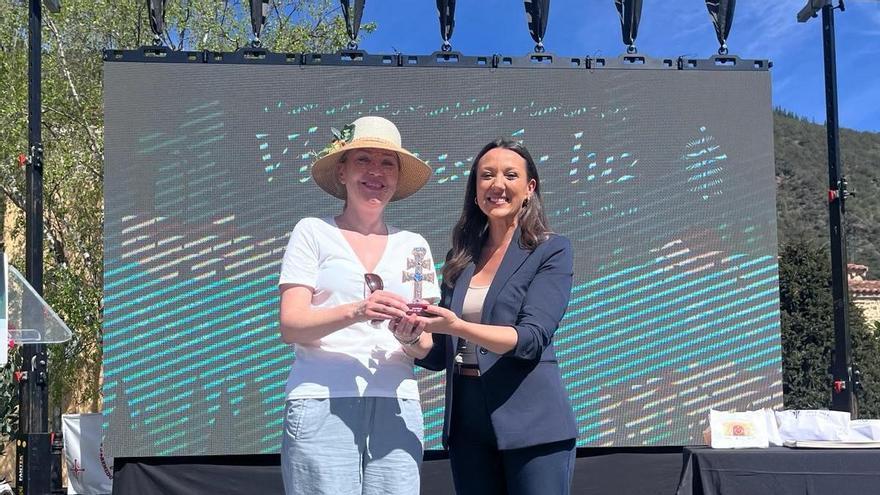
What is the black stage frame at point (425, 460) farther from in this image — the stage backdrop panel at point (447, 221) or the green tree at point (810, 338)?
the green tree at point (810, 338)

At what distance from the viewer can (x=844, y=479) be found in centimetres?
268

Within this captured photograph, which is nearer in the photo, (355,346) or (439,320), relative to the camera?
(439,320)

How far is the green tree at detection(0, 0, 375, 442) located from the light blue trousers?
7625 mm

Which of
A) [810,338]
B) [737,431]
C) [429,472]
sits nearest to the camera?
[737,431]

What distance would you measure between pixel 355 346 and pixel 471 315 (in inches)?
11.0

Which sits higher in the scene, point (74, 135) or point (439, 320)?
point (74, 135)

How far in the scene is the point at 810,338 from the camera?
599 inches

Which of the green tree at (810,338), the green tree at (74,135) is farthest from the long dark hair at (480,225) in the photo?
the green tree at (810,338)

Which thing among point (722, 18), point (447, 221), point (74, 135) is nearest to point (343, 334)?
point (447, 221)

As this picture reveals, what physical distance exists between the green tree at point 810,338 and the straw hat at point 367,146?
46.8 feet

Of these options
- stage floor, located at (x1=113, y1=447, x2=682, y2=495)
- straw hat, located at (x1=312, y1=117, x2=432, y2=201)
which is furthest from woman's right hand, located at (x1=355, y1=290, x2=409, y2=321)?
stage floor, located at (x1=113, y1=447, x2=682, y2=495)

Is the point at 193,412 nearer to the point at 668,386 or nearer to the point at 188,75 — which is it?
the point at 188,75

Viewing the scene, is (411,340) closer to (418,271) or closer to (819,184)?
(418,271)

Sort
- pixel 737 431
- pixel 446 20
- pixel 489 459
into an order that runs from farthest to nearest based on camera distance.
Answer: pixel 446 20 < pixel 737 431 < pixel 489 459
